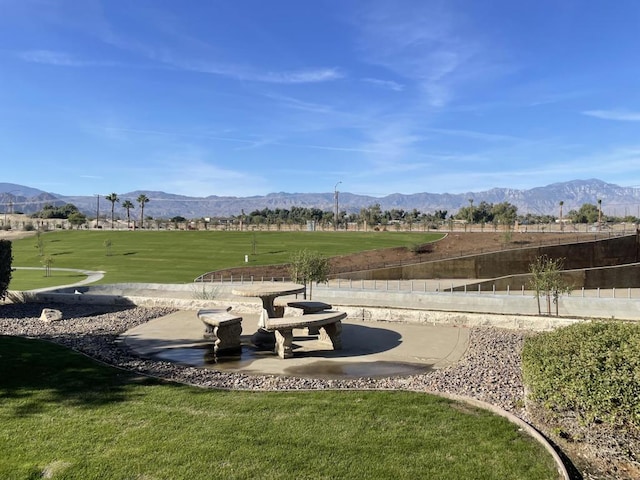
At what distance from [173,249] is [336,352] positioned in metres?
49.8

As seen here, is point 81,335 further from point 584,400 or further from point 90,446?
point 584,400

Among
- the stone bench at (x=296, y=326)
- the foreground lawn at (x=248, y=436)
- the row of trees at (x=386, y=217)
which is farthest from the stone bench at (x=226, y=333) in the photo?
the row of trees at (x=386, y=217)

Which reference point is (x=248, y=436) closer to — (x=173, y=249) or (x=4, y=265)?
(x=4, y=265)

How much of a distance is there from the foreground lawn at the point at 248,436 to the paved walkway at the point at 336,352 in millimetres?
3372

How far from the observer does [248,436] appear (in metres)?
7.07

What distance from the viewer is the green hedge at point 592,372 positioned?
6375 mm

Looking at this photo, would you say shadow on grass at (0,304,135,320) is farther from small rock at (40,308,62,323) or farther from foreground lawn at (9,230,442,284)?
foreground lawn at (9,230,442,284)

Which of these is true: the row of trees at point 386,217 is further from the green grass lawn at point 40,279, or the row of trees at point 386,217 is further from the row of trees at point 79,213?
the green grass lawn at point 40,279

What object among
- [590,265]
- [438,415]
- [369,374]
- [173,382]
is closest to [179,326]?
[173,382]

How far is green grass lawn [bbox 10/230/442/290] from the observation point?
43247 millimetres

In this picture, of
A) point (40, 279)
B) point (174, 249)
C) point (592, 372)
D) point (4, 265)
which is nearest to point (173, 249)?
point (174, 249)

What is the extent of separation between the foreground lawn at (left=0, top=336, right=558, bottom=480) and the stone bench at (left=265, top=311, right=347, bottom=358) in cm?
450

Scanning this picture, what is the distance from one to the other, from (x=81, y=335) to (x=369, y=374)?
37.2 feet

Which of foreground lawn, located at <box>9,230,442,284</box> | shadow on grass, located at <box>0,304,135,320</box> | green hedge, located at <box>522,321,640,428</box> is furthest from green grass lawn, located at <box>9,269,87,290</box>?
green hedge, located at <box>522,321,640,428</box>
